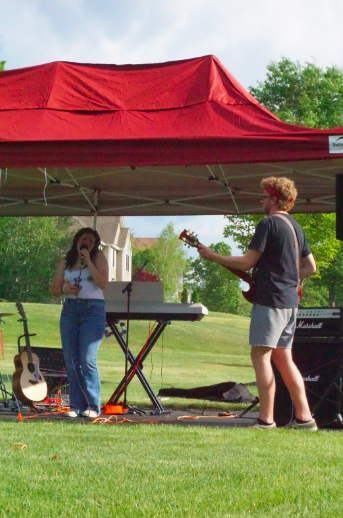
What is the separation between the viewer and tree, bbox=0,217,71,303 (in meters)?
54.8

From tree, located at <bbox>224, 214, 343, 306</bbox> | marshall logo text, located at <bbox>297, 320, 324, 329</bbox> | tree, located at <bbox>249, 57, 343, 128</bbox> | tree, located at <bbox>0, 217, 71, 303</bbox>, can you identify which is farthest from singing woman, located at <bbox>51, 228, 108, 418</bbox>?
tree, located at <bbox>0, 217, 71, 303</bbox>

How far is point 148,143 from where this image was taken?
6.73 m

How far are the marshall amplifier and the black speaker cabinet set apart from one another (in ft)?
0.21

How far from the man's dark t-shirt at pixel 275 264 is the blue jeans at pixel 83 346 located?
1.85 meters

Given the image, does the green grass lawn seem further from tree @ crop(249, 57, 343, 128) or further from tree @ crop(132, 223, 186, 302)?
tree @ crop(132, 223, 186, 302)

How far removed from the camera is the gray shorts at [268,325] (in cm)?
624

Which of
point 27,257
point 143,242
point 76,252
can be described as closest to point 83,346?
point 76,252

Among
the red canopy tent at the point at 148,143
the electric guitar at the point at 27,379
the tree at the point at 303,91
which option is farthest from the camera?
the tree at the point at 303,91

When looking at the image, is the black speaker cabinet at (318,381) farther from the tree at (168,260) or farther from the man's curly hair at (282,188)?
the tree at (168,260)

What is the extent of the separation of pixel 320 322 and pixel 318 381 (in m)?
0.55

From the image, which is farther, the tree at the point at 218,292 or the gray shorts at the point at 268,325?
the tree at the point at 218,292

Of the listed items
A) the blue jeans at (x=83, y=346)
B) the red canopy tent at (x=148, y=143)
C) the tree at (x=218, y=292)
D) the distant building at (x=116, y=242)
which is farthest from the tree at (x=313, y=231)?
the tree at (x=218, y=292)

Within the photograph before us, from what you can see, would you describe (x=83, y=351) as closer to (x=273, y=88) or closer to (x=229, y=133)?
(x=229, y=133)

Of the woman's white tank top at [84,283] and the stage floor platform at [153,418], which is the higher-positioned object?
the woman's white tank top at [84,283]
